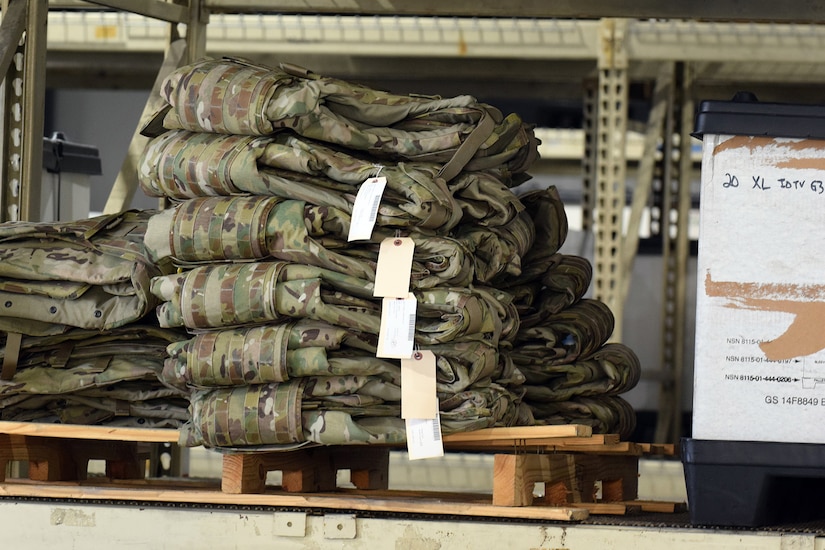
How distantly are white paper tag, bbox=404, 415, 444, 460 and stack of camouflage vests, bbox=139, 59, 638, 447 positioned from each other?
3 cm

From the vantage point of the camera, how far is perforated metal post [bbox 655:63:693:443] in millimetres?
7758

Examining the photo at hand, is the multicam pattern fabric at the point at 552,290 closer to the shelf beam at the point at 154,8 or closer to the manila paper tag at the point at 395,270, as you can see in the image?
the manila paper tag at the point at 395,270

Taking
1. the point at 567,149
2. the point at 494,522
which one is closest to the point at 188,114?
the point at 494,522

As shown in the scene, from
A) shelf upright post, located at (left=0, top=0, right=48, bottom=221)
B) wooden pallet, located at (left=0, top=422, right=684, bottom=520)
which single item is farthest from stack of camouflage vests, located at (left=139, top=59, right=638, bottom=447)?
shelf upright post, located at (left=0, top=0, right=48, bottom=221)

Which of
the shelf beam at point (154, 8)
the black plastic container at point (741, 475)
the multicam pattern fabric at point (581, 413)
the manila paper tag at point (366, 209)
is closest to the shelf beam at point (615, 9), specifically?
the shelf beam at point (154, 8)

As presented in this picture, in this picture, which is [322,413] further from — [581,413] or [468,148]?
[581,413]

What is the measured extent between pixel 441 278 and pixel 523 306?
758mm

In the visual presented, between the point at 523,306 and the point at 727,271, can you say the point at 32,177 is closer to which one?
the point at 523,306

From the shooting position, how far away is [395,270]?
3.35m

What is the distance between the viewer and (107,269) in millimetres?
3855

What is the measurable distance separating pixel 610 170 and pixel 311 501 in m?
3.88

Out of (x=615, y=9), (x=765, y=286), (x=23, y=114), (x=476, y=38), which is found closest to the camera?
(x=765, y=286)

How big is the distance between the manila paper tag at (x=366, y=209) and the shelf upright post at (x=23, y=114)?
1695mm

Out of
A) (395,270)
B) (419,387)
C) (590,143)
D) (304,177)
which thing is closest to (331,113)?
(304,177)
